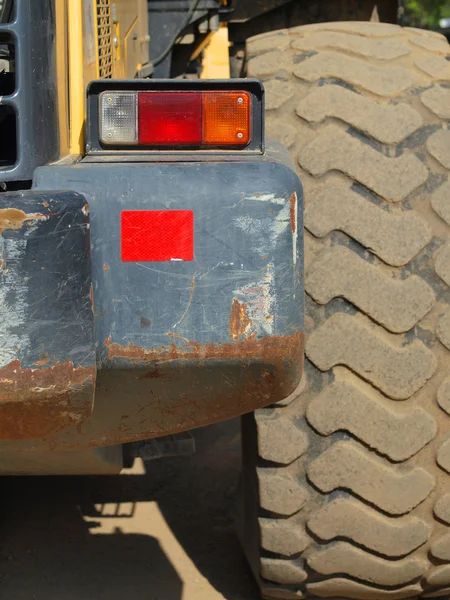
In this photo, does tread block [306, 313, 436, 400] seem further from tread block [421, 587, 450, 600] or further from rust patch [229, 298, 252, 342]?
tread block [421, 587, 450, 600]

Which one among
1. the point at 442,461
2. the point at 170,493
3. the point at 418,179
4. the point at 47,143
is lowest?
the point at 170,493

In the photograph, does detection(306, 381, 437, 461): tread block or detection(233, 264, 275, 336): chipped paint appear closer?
detection(233, 264, 275, 336): chipped paint

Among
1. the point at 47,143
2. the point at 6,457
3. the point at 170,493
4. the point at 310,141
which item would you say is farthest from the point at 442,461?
the point at 170,493

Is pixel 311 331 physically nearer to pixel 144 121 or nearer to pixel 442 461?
pixel 442 461

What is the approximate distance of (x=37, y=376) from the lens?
1590 millimetres

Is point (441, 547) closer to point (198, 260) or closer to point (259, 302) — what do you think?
point (259, 302)

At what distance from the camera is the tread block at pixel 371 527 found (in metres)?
2.25

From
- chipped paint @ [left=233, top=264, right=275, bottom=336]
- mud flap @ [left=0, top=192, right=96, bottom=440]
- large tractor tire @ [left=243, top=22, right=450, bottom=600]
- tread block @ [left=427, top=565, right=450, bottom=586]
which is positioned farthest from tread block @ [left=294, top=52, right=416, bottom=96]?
tread block @ [left=427, top=565, right=450, bottom=586]

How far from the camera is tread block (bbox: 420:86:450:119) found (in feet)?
7.34

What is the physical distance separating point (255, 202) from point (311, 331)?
594mm

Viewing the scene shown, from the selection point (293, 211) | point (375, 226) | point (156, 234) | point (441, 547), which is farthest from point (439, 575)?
point (156, 234)

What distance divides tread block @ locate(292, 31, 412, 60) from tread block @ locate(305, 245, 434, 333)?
23.6 inches

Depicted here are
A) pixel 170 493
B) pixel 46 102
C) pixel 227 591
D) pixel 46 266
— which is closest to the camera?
pixel 46 266

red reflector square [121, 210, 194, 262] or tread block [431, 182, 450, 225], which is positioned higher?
red reflector square [121, 210, 194, 262]
